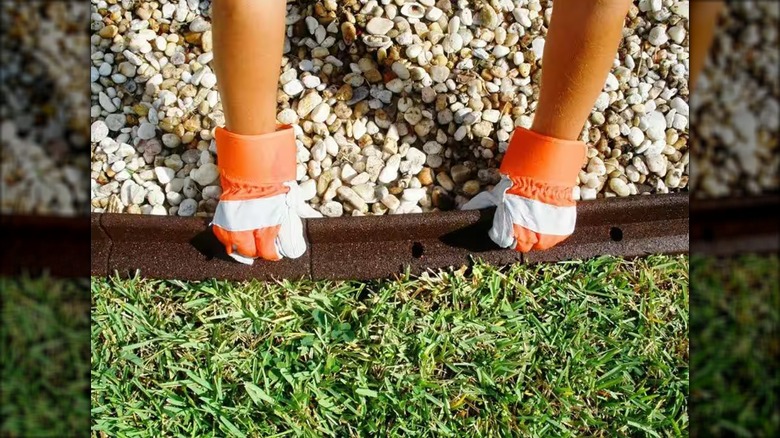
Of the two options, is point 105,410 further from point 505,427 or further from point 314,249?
Answer: point 505,427

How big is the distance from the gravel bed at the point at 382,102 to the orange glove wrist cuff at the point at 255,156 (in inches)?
11.1

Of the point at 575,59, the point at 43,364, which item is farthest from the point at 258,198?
the point at 43,364

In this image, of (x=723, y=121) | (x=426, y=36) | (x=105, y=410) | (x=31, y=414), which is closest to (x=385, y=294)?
(x=105, y=410)

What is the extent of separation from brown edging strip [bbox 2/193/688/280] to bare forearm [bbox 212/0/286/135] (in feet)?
1.24

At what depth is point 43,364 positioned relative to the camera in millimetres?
783

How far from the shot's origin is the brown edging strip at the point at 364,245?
1914 millimetres

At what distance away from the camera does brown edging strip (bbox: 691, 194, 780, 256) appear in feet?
2.17

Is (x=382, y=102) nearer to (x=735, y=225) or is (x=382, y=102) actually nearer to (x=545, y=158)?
(x=545, y=158)

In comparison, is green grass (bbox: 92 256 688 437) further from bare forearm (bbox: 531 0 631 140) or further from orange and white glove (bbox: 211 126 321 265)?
bare forearm (bbox: 531 0 631 140)

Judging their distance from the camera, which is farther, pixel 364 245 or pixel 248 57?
pixel 364 245

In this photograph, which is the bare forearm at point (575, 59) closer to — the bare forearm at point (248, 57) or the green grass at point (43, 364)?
the bare forearm at point (248, 57)

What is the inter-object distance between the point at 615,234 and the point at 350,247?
0.82m

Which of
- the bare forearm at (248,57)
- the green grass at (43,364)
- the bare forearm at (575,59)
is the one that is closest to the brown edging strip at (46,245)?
the green grass at (43,364)

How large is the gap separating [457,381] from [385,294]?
1.05 feet
